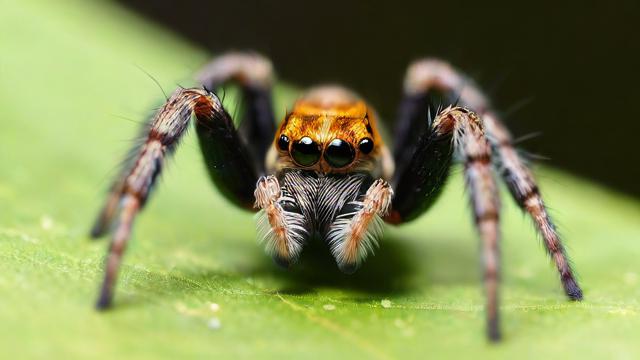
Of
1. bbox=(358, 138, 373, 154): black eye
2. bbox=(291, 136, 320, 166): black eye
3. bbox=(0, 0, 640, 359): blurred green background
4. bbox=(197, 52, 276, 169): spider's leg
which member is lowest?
bbox=(0, 0, 640, 359): blurred green background

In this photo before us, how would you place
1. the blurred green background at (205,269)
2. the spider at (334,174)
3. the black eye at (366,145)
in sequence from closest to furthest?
the blurred green background at (205,269), the spider at (334,174), the black eye at (366,145)

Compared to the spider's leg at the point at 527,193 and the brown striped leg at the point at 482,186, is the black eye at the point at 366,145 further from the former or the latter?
the spider's leg at the point at 527,193

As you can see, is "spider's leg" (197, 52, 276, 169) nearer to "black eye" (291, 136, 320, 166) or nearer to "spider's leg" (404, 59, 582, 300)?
"black eye" (291, 136, 320, 166)

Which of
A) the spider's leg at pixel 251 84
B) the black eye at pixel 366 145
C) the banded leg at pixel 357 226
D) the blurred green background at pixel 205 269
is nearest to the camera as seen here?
the blurred green background at pixel 205 269

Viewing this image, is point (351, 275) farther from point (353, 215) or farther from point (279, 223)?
point (279, 223)

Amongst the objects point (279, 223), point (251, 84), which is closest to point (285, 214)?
point (279, 223)

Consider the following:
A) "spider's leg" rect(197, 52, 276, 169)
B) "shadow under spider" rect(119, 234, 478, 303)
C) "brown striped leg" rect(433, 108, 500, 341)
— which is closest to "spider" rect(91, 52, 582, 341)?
"brown striped leg" rect(433, 108, 500, 341)

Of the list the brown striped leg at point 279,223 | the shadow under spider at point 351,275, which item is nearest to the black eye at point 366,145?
the brown striped leg at point 279,223

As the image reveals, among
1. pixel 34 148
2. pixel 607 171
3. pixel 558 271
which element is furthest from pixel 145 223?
pixel 607 171

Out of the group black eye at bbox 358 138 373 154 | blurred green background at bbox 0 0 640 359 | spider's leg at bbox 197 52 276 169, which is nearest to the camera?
blurred green background at bbox 0 0 640 359
